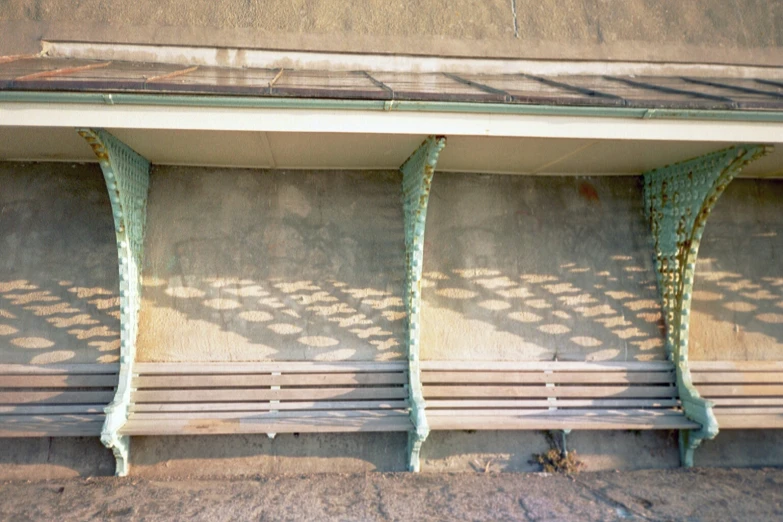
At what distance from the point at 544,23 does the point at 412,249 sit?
8.54 feet

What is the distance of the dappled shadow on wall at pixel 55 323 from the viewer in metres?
4.49

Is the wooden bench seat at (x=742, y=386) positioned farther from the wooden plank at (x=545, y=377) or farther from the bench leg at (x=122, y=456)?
the bench leg at (x=122, y=456)

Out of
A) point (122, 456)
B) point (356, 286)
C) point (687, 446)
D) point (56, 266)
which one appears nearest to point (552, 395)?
point (687, 446)

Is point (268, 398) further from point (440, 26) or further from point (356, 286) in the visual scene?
point (440, 26)

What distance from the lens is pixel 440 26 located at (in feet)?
17.4

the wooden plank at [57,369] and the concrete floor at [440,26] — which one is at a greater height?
the concrete floor at [440,26]

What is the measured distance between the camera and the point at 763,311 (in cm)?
522

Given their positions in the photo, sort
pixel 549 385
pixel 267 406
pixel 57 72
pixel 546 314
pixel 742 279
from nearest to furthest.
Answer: pixel 57 72 < pixel 267 406 < pixel 549 385 < pixel 546 314 < pixel 742 279

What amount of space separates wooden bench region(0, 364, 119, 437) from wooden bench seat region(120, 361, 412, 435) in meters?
0.25

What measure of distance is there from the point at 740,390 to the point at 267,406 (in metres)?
3.85

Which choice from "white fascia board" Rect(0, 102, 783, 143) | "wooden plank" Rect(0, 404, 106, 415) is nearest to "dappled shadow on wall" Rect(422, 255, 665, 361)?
"white fascia board" Rect(0, 102, 783, 143)

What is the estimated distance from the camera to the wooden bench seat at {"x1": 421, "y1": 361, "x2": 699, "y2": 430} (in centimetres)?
456

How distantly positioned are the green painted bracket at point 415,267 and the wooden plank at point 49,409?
2303 millimetres

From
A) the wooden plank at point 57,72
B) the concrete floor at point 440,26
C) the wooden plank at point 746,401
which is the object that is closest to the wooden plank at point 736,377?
the wooden plank at point 746,401
